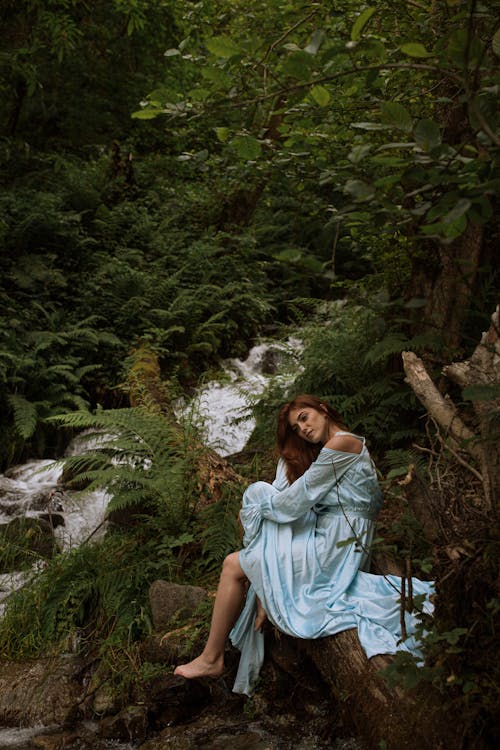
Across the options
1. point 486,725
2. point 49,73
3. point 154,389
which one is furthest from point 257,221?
point 486,725

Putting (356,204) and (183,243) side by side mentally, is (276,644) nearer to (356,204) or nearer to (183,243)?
(356,204)

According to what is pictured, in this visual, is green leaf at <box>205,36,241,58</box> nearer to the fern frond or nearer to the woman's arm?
the woman's arm

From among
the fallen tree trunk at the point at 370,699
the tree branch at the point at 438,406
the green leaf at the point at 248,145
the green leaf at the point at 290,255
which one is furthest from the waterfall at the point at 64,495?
the green leaf at the point at 290,255

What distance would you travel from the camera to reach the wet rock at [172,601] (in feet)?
13.1

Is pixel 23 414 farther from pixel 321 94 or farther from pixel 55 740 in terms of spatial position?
pixel 321 94

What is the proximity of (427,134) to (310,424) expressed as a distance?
2.37 metres

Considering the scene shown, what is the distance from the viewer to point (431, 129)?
1598 millimetres

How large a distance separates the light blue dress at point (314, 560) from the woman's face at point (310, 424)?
0.29 meters

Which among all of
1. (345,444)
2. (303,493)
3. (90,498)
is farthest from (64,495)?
(345,444)

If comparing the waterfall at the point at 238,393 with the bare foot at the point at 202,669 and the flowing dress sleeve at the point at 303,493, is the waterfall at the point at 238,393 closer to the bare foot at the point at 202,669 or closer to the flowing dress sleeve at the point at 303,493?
the flowing dress sleeve at the point at 303,493

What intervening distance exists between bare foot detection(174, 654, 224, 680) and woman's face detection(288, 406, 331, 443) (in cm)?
130

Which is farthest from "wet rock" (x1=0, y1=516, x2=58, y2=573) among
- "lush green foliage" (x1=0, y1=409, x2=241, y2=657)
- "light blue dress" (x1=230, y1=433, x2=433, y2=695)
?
"light blue dress" (x1=230, y1=433, x2=433, y2=695)

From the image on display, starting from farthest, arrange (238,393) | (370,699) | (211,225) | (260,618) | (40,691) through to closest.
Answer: (211,225) < (238,393) < (40,691) < (260,618) < (370,699)

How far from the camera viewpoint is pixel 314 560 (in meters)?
3.41
